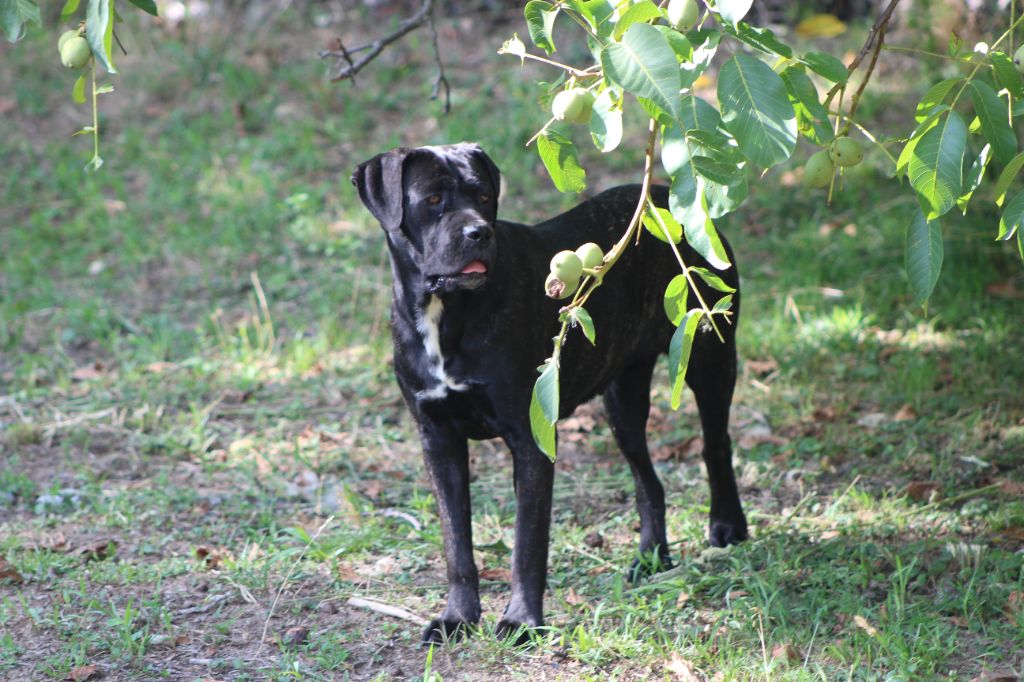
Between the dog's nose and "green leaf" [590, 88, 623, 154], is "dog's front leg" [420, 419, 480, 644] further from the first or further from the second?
"green leaf" [590, 88, 623, 154]

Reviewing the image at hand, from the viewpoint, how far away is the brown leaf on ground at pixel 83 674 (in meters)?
3.42

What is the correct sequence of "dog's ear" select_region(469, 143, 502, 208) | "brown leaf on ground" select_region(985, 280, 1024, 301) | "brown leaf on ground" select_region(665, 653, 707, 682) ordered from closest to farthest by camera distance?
1. "brown leaf on ground" select_region(665, 653, 707, 682)
2. "dog's ear" select_region(469, 143, 502, 208)
3. "brown leaf on ground" select_region(985, 280, 1024, 301)

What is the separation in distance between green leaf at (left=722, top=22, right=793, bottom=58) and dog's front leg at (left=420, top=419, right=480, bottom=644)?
73.3 inches

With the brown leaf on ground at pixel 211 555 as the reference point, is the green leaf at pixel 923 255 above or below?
above

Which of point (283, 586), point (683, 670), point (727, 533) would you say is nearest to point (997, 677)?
point (683, 670)

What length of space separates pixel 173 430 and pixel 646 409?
245 cm

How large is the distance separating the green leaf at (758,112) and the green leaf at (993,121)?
557 millimetres

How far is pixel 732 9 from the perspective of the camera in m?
2.12

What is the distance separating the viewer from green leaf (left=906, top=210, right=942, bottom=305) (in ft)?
8.18

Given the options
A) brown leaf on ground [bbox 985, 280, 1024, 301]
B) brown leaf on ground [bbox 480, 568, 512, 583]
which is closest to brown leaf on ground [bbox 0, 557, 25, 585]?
brown leaf on ground [bbox 480, 568, 512, 583]

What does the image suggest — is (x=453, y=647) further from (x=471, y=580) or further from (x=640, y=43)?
(x=640, y=43)

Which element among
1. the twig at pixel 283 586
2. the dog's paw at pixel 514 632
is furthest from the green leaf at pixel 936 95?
the twig at pixel 283 586

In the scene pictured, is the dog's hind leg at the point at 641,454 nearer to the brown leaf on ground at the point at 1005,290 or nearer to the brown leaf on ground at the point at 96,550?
the brown leaf on ground at the point at 96,550

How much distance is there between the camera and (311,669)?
3.52 metres
